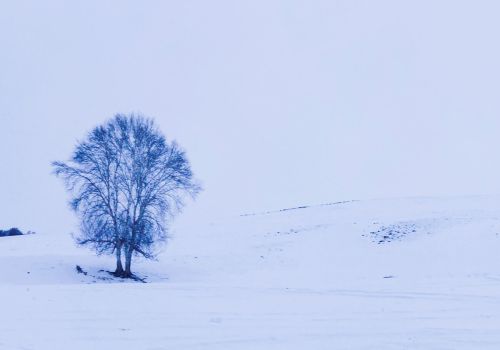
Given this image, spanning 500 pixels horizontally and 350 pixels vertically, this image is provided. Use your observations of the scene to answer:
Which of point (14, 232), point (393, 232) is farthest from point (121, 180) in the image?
point (14, 232)

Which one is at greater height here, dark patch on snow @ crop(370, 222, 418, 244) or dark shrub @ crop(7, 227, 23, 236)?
dark shrub @ crop(7, 227, 23, 236)

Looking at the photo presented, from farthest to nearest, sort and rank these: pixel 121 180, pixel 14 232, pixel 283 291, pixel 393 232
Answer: pixel 14 232, pixel 393 232, pixel 121 180, pixel 283 291

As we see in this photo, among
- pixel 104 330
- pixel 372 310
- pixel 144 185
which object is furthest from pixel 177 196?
pixel 104 330

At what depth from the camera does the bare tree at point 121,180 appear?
31.6 m

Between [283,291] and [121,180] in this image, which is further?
[121,180]

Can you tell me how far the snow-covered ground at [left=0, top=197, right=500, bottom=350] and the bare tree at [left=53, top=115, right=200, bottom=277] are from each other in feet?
7.07

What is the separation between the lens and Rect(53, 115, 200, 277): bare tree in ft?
104

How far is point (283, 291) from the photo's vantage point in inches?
819

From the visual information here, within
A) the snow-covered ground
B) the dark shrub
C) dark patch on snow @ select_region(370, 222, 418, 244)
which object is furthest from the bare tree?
the dark shrub

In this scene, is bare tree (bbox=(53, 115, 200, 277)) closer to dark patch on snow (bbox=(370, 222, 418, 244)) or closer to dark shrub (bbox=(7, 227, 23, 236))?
dark patch on snow (bbox=(370, 222, 418, 244))

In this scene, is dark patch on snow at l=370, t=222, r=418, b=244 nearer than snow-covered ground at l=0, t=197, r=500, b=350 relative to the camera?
No

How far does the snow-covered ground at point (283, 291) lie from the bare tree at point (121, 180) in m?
2.15

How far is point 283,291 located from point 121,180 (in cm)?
1385

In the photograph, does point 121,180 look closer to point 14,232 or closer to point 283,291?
point 283,291
